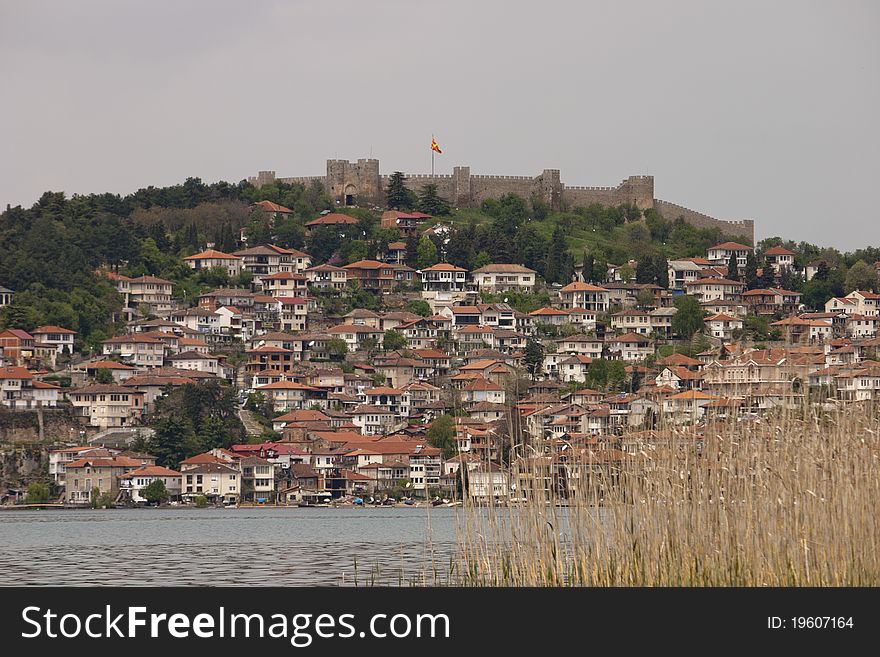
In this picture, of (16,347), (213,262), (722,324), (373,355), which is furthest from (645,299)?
(16,347)

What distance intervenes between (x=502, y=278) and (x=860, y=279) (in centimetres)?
1910

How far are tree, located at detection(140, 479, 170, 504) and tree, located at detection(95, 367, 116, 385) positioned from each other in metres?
13.9

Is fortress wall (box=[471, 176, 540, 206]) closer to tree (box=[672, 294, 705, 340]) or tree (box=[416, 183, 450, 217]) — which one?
tree (box=[416, 183, 450, 217])

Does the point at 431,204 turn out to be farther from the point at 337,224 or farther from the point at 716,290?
the point at 716,290

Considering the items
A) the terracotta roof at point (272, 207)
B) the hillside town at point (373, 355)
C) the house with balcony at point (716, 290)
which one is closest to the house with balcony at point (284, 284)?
the hillside town at point (373, 355)

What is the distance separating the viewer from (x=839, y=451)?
Result: 1672 cm

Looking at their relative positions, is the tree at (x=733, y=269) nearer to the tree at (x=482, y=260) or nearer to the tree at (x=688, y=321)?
the tree at (x=688, y=321)

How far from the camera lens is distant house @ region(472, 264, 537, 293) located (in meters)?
97.4

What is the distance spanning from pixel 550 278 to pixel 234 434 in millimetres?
36917

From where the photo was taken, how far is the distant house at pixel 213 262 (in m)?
96.9

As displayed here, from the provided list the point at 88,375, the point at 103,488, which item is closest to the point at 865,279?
the point at 88,375

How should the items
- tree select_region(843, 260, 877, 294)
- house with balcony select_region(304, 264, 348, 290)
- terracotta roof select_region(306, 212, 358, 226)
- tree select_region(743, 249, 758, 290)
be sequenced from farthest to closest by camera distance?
terracotta roof select_region(306, 212, 358, 226), tree select_region(843, 260, 877, 294), tree select_region(743, 249, 758, 290), house with balcony select_region(304, 264, 348, 290)

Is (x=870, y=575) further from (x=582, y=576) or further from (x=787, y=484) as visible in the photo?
(x=582, y=576)

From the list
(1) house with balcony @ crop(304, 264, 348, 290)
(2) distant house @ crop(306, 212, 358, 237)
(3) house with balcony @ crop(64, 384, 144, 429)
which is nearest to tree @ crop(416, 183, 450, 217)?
(2) distant house @ crop(306, 212, 358, 237)
